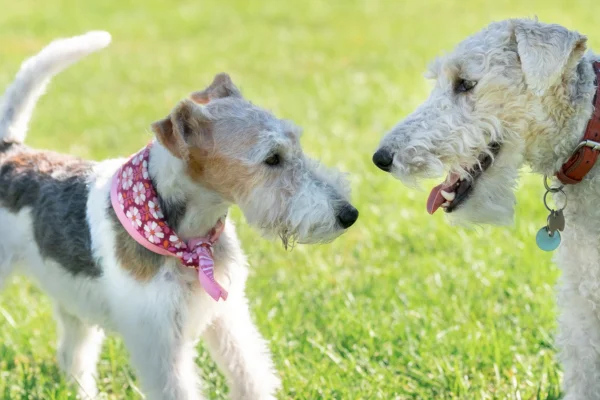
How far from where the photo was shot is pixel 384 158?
165 inches

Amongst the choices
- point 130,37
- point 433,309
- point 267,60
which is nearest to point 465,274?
point 433,309

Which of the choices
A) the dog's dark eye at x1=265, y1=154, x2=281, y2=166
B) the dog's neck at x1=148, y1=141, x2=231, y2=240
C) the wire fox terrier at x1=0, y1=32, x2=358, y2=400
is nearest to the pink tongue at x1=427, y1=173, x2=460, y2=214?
the wire fox terrier at x1=0, y1=32, x2=358, y2=400

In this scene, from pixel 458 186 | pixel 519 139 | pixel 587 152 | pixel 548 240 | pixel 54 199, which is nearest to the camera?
pixel 587 152

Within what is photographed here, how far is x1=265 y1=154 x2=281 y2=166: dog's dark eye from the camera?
14.1 ft

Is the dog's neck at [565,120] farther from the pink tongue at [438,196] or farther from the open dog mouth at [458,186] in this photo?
the pink tongue at [438,196]

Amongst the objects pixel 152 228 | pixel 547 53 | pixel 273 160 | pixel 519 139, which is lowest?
pixel 152 228

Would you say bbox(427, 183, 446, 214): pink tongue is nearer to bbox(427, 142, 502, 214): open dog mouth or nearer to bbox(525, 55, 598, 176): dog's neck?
bbox(427, 142, 502, 214): open dog mouth

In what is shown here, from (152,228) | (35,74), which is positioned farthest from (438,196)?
(35,74)

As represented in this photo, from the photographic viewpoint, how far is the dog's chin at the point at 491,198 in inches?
168

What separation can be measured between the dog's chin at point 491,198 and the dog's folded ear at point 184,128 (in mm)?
1357

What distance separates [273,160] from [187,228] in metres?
0.60

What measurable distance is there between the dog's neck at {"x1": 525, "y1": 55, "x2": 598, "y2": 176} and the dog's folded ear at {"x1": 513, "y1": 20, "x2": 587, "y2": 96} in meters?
0.07

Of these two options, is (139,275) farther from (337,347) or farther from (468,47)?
(468,47)

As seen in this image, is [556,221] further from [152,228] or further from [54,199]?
[54,199]
